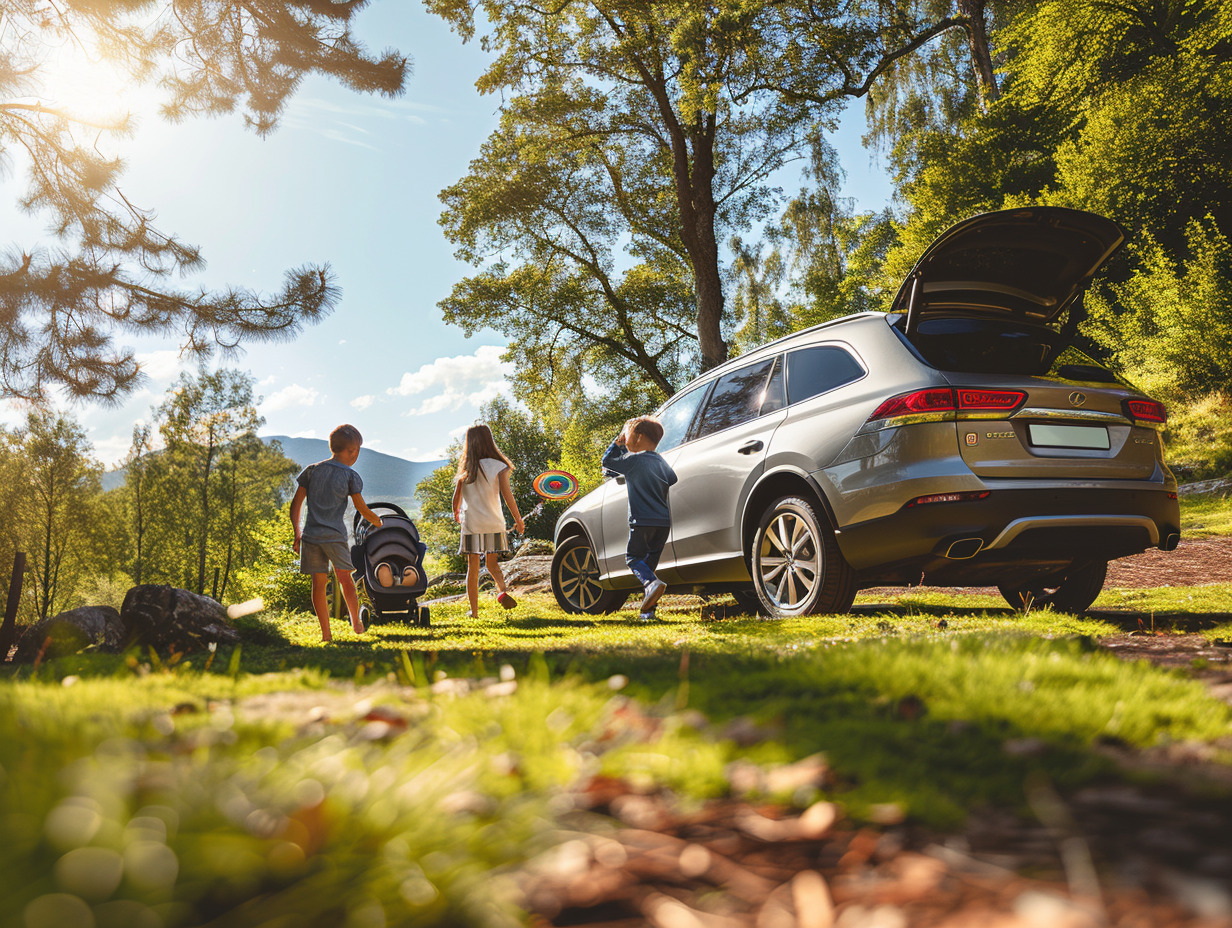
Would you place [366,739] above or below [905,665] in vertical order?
above

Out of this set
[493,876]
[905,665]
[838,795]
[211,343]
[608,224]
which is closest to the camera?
[493,876]

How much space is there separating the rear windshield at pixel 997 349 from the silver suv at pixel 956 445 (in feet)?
0.04

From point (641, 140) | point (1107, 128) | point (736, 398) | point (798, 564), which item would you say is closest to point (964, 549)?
point (798, 564)

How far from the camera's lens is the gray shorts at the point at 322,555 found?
699 cm

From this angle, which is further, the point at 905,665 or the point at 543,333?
the point at 543,333

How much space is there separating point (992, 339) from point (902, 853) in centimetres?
459

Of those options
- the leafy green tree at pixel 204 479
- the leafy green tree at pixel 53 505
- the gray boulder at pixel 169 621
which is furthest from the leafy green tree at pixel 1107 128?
the leafy green tree at pixel 53 505

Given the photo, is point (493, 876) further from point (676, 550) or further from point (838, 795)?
point (676, 550)

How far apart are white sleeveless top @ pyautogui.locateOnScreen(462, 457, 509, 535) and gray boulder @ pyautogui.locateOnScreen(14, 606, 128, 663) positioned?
3600mm

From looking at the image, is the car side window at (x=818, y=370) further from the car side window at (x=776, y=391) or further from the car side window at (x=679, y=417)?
the car side window at (x=679, y=417)

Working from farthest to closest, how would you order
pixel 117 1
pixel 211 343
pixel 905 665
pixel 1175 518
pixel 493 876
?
pixel 211 343 → pixel 117 1 → pixel 1175 518 → pixel 905 665 → pixel 493 876

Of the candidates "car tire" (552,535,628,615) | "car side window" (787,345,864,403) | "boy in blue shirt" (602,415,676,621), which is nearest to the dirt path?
"car side window" (787,345,864,403)

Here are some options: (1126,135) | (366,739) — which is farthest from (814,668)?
(1126,135)

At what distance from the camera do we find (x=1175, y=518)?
4.94 metres
